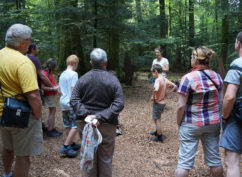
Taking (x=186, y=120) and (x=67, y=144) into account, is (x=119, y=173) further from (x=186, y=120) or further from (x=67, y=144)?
(x=186, y=120)

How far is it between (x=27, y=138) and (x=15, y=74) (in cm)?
80

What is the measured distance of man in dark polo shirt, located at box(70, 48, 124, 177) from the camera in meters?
2.90

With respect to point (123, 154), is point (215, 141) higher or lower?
higher

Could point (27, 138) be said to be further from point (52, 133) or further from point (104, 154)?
point (52, 133)

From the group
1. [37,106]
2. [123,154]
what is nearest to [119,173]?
[123,154]

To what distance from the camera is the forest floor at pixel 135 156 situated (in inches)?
157

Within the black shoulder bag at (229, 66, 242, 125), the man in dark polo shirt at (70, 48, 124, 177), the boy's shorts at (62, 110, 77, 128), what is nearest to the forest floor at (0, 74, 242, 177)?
the boy's shorts at (62, 110, 77, 128)

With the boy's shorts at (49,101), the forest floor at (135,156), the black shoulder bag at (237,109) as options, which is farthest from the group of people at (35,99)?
the boy's shorts at (49,101)

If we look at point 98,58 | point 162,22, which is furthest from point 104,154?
point 162,22

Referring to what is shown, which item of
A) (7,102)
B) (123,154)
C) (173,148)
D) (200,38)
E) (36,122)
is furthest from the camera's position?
(200,38)

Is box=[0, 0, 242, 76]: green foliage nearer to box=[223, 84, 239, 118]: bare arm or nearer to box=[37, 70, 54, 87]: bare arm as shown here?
box=[37, 70, 54, 87]: bare arm

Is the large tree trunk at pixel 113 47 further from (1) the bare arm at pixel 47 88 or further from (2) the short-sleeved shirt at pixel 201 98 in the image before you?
(2) the short-sleeved shirt at pixel 201 98

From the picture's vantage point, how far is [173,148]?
5.21 m

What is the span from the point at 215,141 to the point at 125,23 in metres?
7.00
